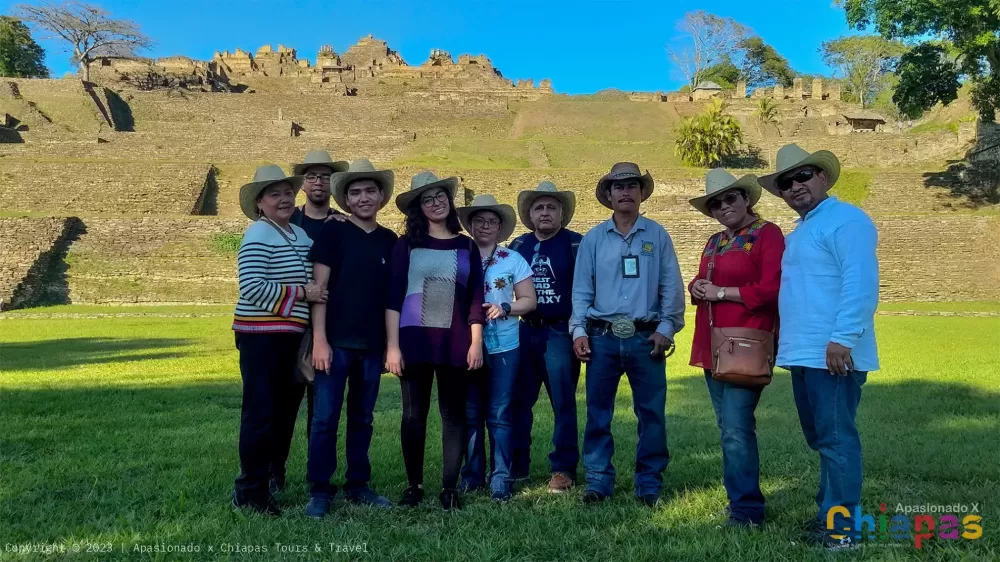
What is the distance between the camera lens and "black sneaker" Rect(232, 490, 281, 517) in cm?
368

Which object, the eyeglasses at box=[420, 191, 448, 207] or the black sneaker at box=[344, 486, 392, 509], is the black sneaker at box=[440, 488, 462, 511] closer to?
the black sneaker at box=[344, 486, 392, 509]

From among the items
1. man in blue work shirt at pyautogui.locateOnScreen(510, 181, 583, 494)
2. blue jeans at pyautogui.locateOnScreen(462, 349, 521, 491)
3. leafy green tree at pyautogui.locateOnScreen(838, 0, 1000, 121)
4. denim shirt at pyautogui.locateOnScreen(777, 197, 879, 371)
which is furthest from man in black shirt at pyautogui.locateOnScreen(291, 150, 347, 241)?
leafy green tree at pyautogui.locateOnScreen(838, 0, 1000, 121)

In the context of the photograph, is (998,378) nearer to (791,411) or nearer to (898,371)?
(898,371)

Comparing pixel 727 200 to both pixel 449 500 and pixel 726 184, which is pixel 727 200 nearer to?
pixel 726 184

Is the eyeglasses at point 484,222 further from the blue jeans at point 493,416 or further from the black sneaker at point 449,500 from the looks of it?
the black sneaker at point 449,500

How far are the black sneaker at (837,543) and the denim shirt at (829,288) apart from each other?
73cm

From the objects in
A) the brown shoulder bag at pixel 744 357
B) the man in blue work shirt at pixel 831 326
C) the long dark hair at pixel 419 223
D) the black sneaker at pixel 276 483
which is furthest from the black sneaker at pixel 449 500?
the man in blue work shirt at pixel 831 326

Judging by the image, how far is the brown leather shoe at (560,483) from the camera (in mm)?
4156

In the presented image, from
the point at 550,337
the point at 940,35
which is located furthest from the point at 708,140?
the point at 550,337

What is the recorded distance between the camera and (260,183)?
4.01 metres

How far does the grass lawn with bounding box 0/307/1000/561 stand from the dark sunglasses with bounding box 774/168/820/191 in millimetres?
1600

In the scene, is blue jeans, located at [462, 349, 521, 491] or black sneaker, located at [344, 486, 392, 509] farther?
blue jeans, located at [462, 349, 521, 491]

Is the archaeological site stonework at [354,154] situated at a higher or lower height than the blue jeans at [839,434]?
higher

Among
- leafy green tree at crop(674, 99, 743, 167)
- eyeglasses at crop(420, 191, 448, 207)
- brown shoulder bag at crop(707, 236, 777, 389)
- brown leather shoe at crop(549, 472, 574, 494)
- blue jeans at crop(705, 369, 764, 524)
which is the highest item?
leafy green tree at crop(674, 99, 743, 167)
